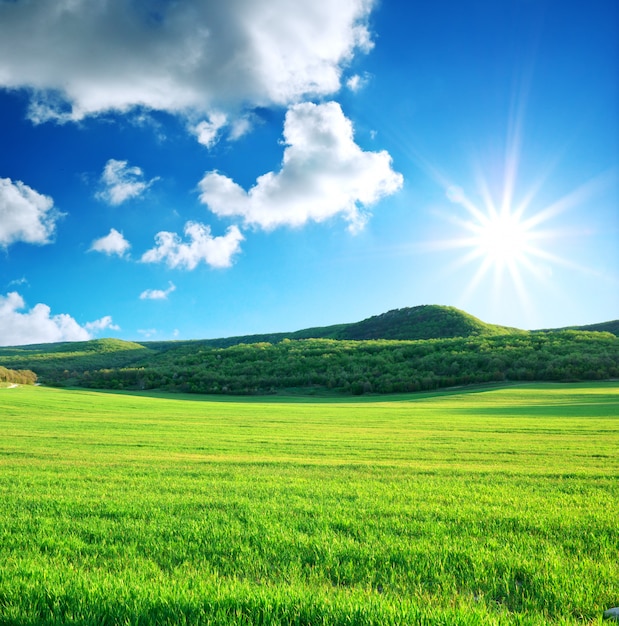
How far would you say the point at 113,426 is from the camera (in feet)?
86.2

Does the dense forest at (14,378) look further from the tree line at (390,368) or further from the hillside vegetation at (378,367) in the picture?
the tree line at (390,368)

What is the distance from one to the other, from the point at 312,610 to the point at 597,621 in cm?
240

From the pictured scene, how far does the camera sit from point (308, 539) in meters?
6.12

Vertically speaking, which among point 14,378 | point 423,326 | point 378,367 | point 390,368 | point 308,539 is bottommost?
point 390,368

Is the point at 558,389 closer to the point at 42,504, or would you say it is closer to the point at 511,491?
the point at 511,491

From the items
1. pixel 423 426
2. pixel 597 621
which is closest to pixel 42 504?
pixel 597 621

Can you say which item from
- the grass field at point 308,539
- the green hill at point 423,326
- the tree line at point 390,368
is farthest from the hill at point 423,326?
the grass field at point 308,539

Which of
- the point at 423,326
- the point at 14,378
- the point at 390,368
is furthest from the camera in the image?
the point at 423,326

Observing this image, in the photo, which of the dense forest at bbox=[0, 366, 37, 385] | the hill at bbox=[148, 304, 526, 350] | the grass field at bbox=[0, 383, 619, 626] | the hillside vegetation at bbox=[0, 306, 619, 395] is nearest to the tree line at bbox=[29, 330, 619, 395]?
the hillside vegetation at bbox=[0, 306, 619, 395]

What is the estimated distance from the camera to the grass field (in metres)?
4.12

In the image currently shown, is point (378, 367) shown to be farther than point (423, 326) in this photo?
No

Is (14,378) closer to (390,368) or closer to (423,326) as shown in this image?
(390,368)

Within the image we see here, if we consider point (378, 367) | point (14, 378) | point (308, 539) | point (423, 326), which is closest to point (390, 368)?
point (378, 367)

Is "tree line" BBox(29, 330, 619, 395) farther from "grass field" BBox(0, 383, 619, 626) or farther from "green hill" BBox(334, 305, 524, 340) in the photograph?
"grass field" BBox(0, 383, 619, 626)
